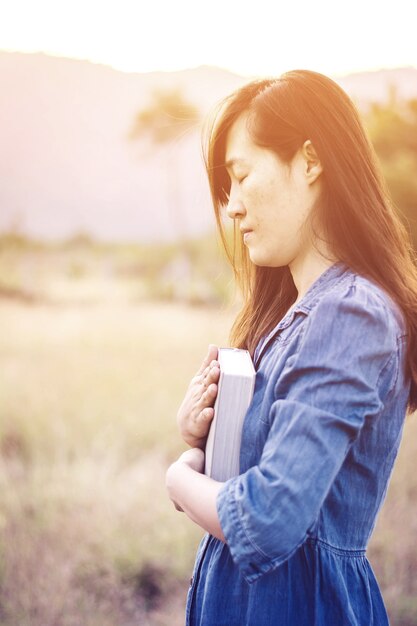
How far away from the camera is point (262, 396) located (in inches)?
35.1

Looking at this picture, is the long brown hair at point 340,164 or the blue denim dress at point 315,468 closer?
the blue denim dress at point 315,468

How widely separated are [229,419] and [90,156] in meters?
3.14

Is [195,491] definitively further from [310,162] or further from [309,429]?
[310,162]

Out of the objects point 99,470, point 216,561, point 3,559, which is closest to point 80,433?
point 99,470

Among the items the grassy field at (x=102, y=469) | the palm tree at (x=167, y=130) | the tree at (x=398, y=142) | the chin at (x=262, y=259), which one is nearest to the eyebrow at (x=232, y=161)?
the chin at (x=262, y=259)

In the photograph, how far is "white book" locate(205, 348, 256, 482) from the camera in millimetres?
885

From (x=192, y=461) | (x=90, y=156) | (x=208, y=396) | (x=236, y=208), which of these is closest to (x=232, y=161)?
(x=236, y=208)

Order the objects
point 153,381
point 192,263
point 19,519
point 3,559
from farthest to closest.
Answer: point 192,263 < point 153,381 < point 19,519 < point 3,559

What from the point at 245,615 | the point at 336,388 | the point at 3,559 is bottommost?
the point at 3,559

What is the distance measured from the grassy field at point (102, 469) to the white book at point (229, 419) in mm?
1769

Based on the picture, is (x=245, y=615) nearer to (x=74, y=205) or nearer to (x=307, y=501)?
(x=307, y=501)

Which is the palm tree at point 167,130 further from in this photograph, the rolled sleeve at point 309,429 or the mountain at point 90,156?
the rolled sleeve at point 309,429

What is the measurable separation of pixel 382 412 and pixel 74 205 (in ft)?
10.3

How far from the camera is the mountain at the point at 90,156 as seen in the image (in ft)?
11.4
